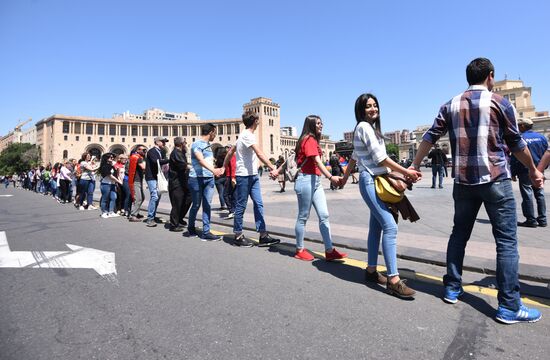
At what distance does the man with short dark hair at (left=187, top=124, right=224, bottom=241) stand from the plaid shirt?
11.7 feet

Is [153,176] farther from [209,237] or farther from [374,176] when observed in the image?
[374,176]

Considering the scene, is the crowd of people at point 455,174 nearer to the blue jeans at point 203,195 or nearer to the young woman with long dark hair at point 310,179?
the young woman with long dark hair at point 310,179

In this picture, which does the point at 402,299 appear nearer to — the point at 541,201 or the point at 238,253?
the point at 238,253

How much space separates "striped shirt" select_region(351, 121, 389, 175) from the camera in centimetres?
298

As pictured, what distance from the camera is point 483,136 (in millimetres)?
2479

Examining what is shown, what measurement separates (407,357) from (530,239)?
3.92 meters

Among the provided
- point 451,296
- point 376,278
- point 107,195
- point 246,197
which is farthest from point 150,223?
point 451,296

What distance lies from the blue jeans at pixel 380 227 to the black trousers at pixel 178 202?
4246mm

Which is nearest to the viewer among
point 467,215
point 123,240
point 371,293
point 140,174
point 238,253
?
point 467,215

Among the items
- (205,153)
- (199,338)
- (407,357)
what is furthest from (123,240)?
(407,357)

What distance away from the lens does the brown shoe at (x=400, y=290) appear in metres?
2.76

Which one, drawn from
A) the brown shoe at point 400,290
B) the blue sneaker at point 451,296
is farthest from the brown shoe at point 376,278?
the blue sneaker at point 451,296

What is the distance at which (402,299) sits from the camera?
2.78 m

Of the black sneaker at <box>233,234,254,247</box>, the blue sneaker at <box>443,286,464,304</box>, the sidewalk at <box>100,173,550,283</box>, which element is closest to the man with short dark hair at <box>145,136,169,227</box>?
the sidewalk at <box>100,173,550,283</box>
